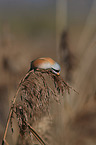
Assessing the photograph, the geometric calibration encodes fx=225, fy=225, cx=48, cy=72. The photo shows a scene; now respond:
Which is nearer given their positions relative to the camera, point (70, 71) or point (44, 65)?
point (44, 65)

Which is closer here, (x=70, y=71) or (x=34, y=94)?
(x=34, y=94)

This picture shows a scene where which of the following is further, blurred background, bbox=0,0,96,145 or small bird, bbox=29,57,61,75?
blurred background, bbox=0,0,96,145

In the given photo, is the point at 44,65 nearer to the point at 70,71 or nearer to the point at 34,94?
the point at 34,94

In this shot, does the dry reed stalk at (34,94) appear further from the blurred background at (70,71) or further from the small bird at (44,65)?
the blurred background at (70,71)

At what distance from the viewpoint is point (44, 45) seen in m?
1.66

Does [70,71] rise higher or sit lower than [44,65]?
lower

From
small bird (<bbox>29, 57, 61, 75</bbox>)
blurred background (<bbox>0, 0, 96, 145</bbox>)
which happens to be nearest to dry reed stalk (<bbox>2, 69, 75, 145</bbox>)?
small bird (<bbox>29, 57, 61, 75</bbox>)

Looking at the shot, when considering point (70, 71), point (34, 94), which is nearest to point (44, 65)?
point (34, 94)

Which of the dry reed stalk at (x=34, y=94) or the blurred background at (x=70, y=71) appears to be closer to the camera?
the dry reed stalk at (x=34, y=94)

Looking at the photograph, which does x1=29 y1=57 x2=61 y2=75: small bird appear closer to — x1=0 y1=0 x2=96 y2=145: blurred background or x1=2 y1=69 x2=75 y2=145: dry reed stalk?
x1=2 y1=69 x2=75 y2=145: dry reed stalk

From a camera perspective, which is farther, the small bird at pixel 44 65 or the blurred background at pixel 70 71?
the blurred background at pixel 70 71

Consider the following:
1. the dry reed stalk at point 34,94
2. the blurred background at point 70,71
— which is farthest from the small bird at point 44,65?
the blurred background at point 70,71

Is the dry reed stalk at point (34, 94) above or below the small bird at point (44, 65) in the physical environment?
below

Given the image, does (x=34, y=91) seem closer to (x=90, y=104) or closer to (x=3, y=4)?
(x=90, y=104)
